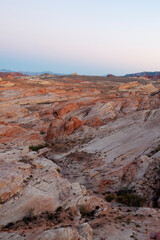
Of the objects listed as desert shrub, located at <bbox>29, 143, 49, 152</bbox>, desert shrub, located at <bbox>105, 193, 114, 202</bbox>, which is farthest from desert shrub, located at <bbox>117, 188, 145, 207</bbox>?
desert shrub, located at <bbox>29, 143, 49, 152</bbox>

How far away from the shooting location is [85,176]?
1905 cm

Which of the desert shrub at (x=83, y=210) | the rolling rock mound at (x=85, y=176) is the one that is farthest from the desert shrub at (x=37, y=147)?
the desert shrub at (x=83, y=210)

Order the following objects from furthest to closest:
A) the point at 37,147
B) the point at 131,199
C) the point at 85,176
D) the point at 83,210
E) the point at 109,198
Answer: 1. the point at 37,147
2. the point at 85,176
3. the point at 109,198
4. the point at 131,199
5. the point at 83,210

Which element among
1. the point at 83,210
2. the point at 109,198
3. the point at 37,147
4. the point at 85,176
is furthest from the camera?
the point at 37,147

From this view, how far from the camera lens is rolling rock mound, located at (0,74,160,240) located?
1127 cm

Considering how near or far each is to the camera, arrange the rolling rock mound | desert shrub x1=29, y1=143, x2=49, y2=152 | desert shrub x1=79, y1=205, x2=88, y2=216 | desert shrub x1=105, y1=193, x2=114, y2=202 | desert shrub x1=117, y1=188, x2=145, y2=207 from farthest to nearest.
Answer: desert shrub x1=29, y1=143, x2=49, y2=152 < desert shrub x1=105, y1=193, x2=114, y2=202 < desert shrub x1=117, y1=188, x2=145, y2=207 < desert shrub x1=79, y1=205, x2=88, y2=216 < the rolling rock mound

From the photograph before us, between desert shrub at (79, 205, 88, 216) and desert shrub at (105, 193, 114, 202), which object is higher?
desert shrub at (79, 205, 88, 216)

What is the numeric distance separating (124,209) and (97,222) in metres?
2.78

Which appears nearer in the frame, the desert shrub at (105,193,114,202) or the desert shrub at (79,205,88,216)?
the desert shrub at (79,205,88,216)

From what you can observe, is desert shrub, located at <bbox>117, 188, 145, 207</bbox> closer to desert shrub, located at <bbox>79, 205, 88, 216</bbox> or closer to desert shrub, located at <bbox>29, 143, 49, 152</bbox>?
desert shrub, located at <bbox>79, 205, 88, 216</bbox>

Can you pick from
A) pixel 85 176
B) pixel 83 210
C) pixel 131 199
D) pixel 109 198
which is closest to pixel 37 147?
pixel 85 176

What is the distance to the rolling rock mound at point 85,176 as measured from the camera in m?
11.3

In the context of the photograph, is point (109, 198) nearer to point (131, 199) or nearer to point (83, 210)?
point (131, 199)

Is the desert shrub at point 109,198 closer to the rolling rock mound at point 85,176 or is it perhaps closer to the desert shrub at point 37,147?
the rolling rock mound at point 85,176
